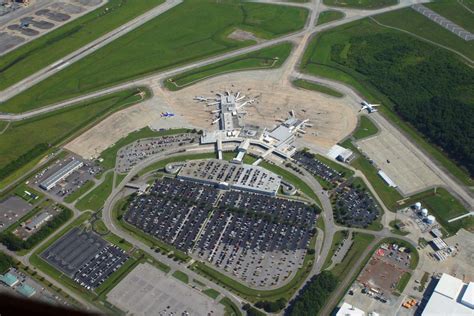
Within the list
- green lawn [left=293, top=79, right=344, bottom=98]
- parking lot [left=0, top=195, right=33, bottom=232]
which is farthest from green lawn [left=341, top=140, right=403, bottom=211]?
parking lot [left=0, top=195, right=33, bottom=232]

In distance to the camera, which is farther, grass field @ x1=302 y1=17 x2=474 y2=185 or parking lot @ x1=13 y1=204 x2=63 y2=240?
grass field @ x1=302 y1=17 x2=474 y2=185

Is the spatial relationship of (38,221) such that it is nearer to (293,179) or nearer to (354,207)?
(293,179)

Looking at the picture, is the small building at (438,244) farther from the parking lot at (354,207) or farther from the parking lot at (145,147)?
the parking lot at (145,147)

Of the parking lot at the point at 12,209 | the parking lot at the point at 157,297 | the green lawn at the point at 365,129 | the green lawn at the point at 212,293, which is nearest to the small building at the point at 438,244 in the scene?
the green lawn at the point at 365,129

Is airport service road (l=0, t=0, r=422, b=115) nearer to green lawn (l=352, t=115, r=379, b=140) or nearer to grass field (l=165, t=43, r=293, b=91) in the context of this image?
grass field (l=165, t=43, r=293, b=91)

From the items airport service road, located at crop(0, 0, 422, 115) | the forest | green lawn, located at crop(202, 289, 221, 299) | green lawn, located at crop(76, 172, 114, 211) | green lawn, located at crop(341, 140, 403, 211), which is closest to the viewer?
green lawn, located at crop(202, 289, 221, 299)

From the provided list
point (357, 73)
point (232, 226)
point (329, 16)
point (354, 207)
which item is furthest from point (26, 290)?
point (329, 16)
